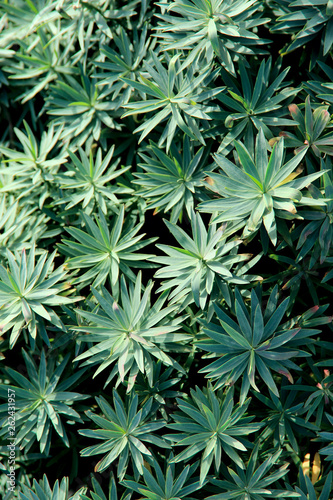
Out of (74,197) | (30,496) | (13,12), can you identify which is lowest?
(30,496)

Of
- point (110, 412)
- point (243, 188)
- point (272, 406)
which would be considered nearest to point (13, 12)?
point (243, 188)

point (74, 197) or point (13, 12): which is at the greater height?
point (13, 12)

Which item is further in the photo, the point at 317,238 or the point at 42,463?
the point at 42,463

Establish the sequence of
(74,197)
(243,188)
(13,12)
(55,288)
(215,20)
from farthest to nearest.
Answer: (13,12) → (74,197) → (55,288) → (215,20) → (243,188)

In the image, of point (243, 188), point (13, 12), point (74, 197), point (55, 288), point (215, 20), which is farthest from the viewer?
point (13, 12)

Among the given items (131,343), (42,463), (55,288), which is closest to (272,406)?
(131,343)

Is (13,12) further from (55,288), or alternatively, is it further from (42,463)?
(42,463)
